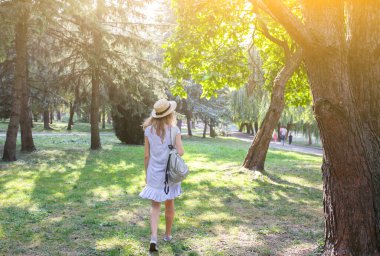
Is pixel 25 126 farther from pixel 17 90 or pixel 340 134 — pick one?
pixel 340 134

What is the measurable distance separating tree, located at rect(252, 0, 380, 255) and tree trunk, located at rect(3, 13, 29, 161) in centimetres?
1189

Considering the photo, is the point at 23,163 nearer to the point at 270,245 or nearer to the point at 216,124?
the point at 270,245

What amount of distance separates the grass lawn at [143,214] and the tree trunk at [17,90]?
7.06ft

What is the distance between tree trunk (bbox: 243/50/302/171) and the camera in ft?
34.7

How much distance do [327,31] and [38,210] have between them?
5.71m

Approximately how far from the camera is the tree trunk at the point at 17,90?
519 inches

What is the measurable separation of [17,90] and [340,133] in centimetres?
1249

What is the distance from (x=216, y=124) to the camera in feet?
111

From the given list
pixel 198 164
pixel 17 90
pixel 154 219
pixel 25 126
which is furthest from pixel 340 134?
pixel 25 126

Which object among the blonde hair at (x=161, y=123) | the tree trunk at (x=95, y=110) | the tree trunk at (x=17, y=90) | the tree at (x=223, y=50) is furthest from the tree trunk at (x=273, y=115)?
the tree trunk at (x=95, y=110)

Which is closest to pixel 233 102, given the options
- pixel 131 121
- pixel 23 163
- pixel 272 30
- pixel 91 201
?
pixel 131 121

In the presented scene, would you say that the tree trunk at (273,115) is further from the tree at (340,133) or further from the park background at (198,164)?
the tree at (340,133)

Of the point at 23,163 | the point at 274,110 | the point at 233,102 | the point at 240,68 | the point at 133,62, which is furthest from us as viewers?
the point at 233,102

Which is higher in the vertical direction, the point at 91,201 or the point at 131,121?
the point at 131,121
